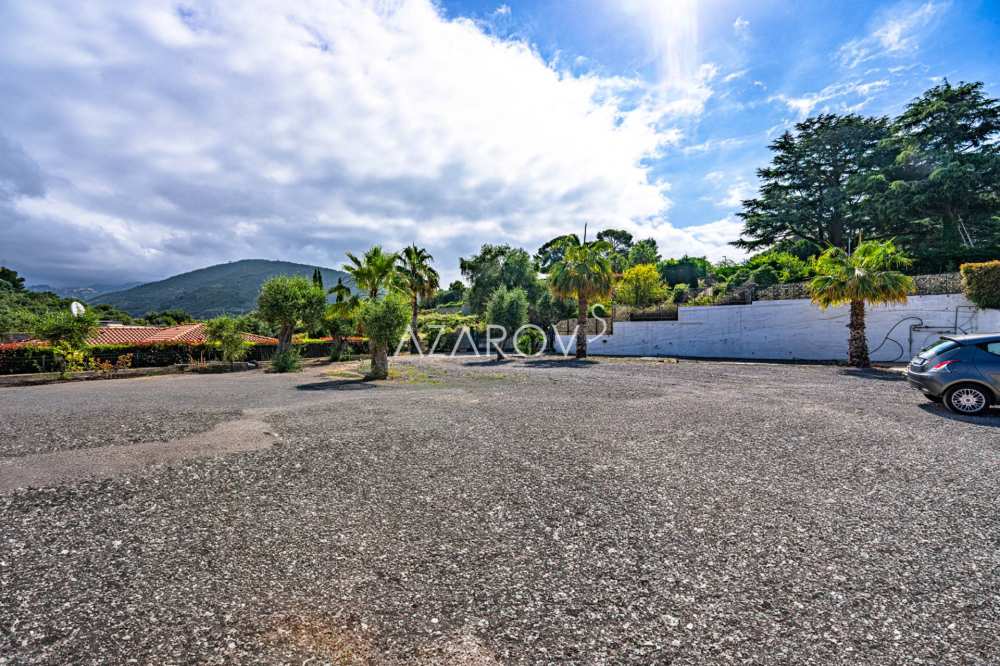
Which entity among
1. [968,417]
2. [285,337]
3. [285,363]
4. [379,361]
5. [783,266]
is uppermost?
[783,266]

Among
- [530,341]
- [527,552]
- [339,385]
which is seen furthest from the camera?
[530,341]

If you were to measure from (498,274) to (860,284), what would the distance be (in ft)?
117

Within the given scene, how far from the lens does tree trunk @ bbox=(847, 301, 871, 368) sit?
17016 millimetres

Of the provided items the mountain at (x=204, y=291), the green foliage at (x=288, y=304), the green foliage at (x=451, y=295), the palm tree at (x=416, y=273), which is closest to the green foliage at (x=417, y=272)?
the palm tree at (x=416, y=273)

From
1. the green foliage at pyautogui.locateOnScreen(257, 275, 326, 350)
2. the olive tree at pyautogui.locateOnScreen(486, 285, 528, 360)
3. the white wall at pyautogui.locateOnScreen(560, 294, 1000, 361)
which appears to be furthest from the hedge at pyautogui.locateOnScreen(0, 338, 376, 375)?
the white wall at pyautogui.locateOnScreen(560, 294, 1000, 361)

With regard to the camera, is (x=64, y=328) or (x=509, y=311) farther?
(x=509, y=311)

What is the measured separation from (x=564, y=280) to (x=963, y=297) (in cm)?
1837

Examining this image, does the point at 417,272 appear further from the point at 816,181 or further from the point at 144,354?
the point at 816,181

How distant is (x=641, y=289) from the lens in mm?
34281

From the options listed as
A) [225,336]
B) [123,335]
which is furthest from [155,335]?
[225,336]

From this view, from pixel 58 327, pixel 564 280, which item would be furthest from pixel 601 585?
pixel 58 327

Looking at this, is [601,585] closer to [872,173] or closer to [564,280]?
[564,280]

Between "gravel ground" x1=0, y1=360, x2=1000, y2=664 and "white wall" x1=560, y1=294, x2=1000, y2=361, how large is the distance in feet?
56.8

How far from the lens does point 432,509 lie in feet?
14.0
